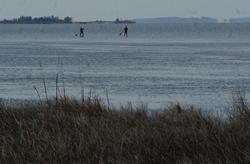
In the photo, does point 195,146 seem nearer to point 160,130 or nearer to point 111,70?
point 160,130

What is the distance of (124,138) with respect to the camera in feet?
25.5

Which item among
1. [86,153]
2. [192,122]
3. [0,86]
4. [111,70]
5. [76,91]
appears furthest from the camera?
[111,70]

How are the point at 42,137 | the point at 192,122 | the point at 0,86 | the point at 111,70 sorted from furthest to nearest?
1. the point at 111,70
2. the point at 0,86
3. the point at 192,122
4. the point at 42,137

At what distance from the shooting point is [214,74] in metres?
23.4

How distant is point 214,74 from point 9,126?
642 inches

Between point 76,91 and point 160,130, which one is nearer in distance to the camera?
point 160,130

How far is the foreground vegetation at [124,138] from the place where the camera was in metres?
7.07

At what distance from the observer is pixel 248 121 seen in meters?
8.89

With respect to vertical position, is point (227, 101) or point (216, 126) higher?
point (216, 126)

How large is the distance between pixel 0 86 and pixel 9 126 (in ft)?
34.6

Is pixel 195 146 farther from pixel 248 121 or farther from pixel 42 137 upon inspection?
pixel 42 137

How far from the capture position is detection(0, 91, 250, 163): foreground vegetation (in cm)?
→ 707

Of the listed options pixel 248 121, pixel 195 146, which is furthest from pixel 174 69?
pixel 195 146

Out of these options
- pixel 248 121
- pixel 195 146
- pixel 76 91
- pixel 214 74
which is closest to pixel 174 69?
pixel 214 74
